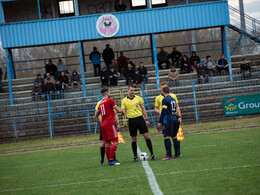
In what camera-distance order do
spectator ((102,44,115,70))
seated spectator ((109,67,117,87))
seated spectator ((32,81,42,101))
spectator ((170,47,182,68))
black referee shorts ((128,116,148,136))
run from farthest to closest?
spectator ((170,47,182,68)), spectator ((102,44,115,70)), seated spectator ((109,67,117,87)), seated spectator ((32,81,42,101)), black referee shorts ((128,116,148,136))

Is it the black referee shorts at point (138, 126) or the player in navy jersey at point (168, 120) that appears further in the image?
the black referee shorts at point (138, 126)

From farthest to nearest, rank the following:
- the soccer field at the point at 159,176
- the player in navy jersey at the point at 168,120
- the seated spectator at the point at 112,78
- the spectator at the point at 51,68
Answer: the spectator at the point at 51,68, the seated spectator at the point at 112,78, the player in navy jersey at the point at 168,120, the soccer field at the point at 159,176

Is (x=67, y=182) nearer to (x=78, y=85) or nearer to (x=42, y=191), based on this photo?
(x=42, y=191)

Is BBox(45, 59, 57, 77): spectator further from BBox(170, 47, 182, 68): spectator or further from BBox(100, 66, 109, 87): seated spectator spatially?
BBox(170, 47, 182, 68): spectator

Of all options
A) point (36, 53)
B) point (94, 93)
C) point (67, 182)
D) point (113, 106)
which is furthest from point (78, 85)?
point (36, 53)

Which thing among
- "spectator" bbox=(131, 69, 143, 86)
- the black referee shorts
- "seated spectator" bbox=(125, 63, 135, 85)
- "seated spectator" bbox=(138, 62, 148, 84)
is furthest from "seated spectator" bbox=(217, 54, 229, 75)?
the black referee shorts

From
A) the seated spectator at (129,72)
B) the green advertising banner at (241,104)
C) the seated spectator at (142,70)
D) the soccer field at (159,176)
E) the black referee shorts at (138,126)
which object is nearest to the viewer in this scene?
the soccer field at (159,176)

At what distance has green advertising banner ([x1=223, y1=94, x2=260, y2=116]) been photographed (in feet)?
71.1

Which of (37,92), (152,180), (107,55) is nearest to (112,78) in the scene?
(107,55)

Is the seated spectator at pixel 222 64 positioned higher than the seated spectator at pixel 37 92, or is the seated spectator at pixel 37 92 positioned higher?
the seated spectator at pixel 222 64

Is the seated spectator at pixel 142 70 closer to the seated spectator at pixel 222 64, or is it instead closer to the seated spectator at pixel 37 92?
the seated spectator at pixel 222 64

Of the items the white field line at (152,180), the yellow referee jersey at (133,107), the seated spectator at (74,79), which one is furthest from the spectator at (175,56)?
the white field line at (152,180)

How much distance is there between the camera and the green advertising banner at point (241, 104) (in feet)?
71.1

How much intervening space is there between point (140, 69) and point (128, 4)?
7109 mm
